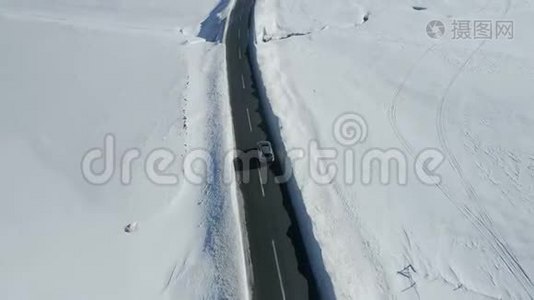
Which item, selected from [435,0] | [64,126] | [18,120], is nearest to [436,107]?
[435,0]

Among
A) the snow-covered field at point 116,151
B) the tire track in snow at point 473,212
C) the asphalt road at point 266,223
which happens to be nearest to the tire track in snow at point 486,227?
the tire track in snow at point 473,212

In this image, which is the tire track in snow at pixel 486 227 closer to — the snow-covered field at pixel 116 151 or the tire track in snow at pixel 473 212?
the tire track in snow at pixel 473 212

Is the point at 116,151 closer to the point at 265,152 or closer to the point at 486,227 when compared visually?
the point at 265,152

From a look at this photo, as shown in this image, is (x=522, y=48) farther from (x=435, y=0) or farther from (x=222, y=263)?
(x=222, y=263)

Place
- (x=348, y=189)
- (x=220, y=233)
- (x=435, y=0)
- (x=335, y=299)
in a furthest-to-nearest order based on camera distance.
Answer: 1. (x=435, y=0)
2. (x=348, y=189)
3. (x=220, y=233)
4. (x=335, y=299)

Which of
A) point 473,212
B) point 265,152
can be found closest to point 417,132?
point 473,212

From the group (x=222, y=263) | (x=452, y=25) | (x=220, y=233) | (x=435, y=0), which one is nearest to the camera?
(x=222, y=263)
